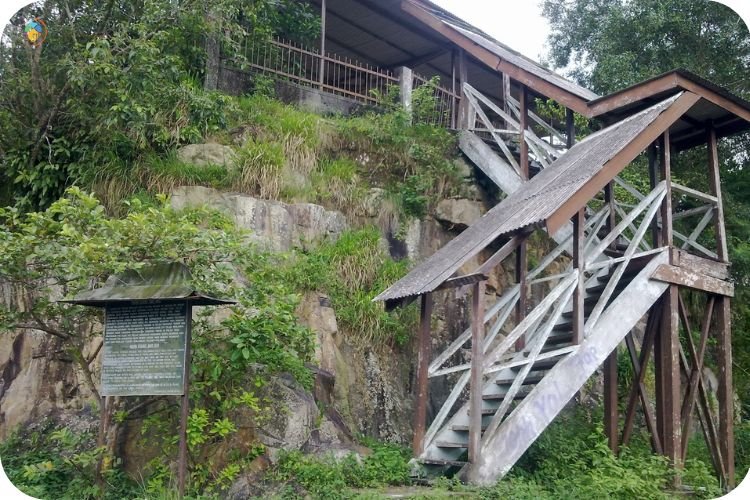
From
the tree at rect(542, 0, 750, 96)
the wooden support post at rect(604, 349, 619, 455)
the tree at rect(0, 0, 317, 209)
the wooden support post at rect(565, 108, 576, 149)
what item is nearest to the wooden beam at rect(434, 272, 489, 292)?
the wooden support post at rect(604, 349, 619, 455)

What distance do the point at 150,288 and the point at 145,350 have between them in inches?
21.7

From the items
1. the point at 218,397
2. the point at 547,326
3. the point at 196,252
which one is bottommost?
the point at 218,397

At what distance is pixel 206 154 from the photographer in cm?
1067

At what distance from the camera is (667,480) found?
862 cm

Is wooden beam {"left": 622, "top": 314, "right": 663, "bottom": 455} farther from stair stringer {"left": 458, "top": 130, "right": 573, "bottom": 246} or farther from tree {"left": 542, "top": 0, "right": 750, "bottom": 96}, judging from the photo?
tree {"left": 542, "top": 0, "right": 750, "bottom": 96}

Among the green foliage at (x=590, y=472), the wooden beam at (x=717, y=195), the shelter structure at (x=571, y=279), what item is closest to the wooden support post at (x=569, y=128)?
the shelter structure at (x=571, y=279)

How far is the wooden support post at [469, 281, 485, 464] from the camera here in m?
7.57

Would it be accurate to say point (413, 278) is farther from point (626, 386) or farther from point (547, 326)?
point (626, 386)

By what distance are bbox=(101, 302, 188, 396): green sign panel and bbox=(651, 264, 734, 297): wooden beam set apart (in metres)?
5.60

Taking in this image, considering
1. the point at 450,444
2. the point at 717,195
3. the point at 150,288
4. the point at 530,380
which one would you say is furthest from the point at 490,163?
the point at 150,288

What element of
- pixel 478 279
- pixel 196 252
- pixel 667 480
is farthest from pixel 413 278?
pixel 667 480

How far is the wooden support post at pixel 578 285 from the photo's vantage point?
327 inches

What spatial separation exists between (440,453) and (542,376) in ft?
4.79

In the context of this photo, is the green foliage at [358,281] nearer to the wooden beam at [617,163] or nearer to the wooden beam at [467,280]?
the wooden beam at [467,280]
